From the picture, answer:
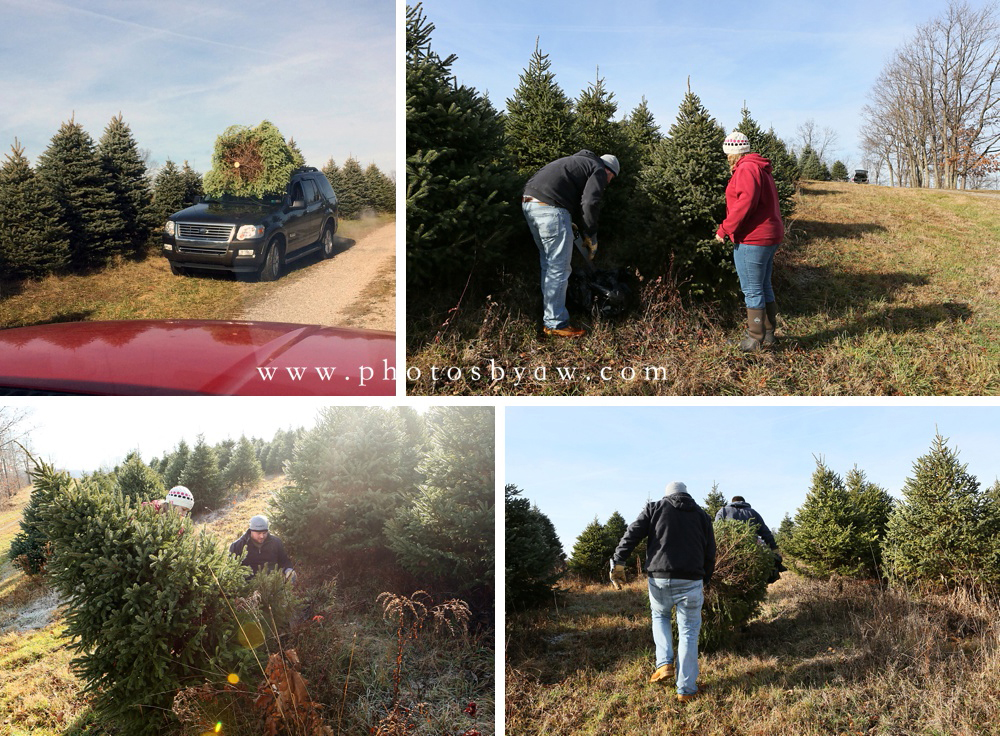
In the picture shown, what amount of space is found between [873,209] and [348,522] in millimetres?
11733

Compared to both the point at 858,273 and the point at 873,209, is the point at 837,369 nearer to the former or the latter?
the point at 858,273

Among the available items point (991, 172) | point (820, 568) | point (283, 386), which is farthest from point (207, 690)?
point (991, 172)

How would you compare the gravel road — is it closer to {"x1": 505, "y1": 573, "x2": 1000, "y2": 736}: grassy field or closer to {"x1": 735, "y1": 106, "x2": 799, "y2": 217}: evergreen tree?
{"x1": 505, "y1": 573, "x2": 1000, "y2": 736}: grassy field

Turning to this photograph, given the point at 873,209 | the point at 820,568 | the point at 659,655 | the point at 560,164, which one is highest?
the point at 873,209

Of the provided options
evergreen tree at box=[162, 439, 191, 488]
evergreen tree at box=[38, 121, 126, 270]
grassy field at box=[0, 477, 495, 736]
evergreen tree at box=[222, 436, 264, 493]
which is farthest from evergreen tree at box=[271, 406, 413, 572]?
evergreen tree at box=[38, 121, 126, 270]

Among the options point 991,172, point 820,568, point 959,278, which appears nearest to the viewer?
point 820,568

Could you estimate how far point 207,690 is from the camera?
3.65 meters

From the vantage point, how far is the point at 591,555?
25.5 ft

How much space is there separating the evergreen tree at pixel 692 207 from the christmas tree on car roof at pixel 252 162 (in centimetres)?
359

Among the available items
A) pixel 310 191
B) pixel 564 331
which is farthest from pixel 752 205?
→ pixel 310 191

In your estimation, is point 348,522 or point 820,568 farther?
point 820,568

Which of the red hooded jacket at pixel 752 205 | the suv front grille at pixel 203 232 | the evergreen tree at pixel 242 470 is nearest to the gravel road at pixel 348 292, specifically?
the suv front grille at pixel 203 232

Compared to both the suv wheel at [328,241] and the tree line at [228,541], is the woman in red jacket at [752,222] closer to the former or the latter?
the tree line at [228,541]

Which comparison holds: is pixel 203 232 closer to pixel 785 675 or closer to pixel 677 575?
pixel 677 575
